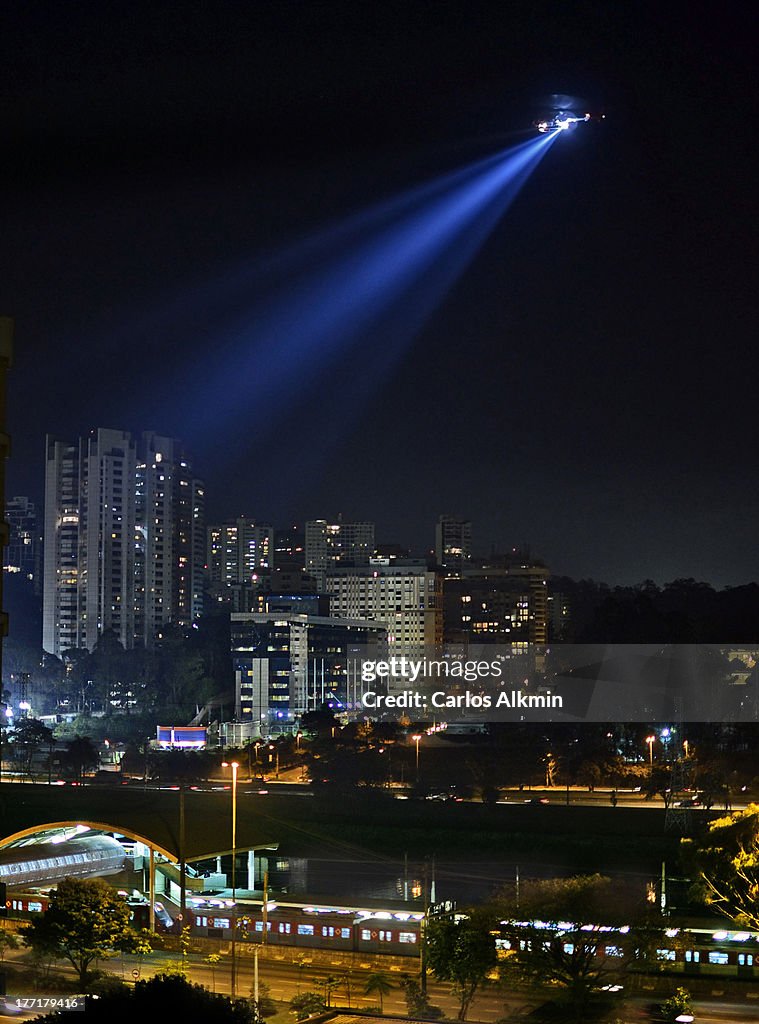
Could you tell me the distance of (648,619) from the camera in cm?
1839

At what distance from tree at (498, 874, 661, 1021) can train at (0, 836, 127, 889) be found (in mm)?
4601

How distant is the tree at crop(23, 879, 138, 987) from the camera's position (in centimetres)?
679

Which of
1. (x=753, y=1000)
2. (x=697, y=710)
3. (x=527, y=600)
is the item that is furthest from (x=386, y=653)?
(x=753, y=1000)

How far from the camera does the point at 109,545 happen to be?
32625 millimetres

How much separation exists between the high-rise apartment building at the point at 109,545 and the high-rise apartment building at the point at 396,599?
4905 millimetres

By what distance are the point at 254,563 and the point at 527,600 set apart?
18496 millimetres

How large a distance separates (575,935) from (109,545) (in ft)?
91.1

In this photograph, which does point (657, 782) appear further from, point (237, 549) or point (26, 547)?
point (237, 549)

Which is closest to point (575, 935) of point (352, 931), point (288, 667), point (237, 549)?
point (352, 931)

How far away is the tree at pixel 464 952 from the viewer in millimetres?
6191

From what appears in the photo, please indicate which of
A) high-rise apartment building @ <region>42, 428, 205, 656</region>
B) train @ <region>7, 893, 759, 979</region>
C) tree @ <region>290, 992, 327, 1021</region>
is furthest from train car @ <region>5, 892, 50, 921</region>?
high-rise apartment building @ <region>42, 428, 205, 656</region>

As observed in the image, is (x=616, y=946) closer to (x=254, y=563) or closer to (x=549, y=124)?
(x=549, y=124)

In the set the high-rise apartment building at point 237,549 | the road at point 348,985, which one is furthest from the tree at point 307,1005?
the high-rise apartment building at point 237,549

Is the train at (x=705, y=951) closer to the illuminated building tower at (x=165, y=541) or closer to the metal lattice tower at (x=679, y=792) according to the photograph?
the metal lattice tower at (x=679, y=792)
